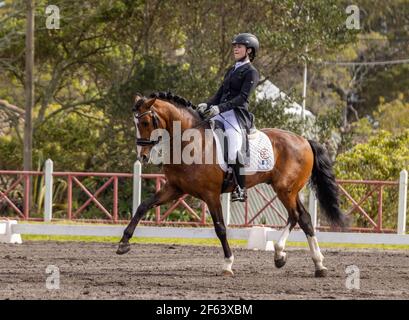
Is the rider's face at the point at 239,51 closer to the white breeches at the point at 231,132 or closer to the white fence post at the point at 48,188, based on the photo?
the white breeches at the point at 231,132

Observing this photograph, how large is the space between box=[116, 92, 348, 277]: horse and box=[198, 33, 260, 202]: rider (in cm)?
21

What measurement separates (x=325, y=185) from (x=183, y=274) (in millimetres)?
2619

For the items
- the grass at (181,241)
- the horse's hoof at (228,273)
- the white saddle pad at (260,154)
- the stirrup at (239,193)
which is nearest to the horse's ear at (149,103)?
the white saddle pad at (260,154)

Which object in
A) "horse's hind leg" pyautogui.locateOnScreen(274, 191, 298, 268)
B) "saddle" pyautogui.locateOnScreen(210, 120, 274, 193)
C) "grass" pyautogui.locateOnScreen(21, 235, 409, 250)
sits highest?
"saddle" pyautogui.locateOnScreen(210, 120, 274, 193)

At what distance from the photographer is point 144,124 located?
38.5 feet

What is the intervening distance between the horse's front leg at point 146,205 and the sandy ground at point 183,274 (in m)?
0.43

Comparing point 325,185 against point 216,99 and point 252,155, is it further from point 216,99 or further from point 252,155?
point 216,99

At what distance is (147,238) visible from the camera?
1958 centimetres

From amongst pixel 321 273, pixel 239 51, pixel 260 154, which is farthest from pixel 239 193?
pixel 239 51

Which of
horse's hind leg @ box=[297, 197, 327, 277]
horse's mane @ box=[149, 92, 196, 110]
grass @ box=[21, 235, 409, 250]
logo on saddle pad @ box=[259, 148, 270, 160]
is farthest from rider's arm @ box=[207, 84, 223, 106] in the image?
grass @ box=[21, 235, 409, 250]

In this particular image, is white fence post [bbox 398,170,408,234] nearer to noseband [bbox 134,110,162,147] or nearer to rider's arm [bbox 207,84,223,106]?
rider's arm [bbox 207,84,223,106]

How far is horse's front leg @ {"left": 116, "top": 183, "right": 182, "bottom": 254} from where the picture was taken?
1210 centimetres

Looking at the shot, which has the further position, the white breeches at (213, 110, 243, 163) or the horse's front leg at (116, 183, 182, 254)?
the white breeches at (213, 110, 243, 163)
